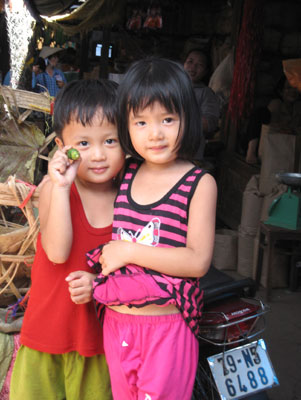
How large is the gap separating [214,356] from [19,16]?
8555 millimetres

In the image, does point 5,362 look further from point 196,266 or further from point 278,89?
point 278,89

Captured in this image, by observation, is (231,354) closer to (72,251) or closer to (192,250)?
(192,250)

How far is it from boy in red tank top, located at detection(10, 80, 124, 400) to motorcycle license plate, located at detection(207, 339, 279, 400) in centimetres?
41

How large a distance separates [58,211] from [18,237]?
62 cm

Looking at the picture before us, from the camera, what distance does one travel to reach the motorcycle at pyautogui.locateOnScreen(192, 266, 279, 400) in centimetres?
175

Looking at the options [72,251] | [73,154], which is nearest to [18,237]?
[72,251]

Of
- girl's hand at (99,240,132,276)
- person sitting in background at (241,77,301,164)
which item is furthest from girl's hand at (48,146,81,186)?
person sitting in background at (241,77,301,164)

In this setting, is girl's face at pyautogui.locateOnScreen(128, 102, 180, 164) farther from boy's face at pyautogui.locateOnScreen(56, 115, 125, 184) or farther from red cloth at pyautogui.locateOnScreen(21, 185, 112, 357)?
red cloth at pyautogui.locateOnScreen(21, 185, 112, 357)

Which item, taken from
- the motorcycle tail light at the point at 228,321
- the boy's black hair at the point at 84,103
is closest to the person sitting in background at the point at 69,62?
the boy's black hair at the point at 84,103

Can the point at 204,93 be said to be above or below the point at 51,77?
below

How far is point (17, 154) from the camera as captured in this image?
2.85 metres

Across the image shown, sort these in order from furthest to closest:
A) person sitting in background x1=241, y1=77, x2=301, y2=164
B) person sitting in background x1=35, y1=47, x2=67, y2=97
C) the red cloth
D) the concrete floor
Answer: person sitting in background x1=35, y1=47, x2=67, y2=97
person sitting in background x1=241, y1=77, x2=301, y2=164
the concrete floor
the red cloth

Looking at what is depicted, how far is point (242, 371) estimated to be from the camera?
1772 millimetres

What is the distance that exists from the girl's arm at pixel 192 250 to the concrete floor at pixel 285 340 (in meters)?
1.83
